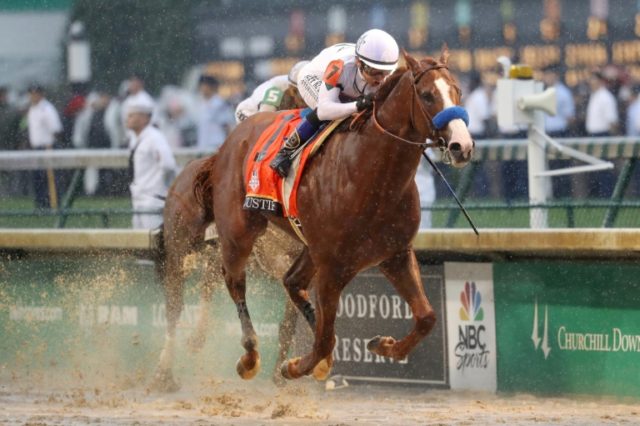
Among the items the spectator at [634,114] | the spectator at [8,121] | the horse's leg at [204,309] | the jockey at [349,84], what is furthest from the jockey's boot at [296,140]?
the spectator at [8,121]

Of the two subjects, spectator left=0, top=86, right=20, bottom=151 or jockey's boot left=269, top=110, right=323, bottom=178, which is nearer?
jockey's boot left=269, top=110, right=323, bottom=178

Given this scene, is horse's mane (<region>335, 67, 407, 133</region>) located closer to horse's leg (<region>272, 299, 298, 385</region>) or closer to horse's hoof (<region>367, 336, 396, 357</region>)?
horse's hoof (<region>367, 336, 396, 357</region>)

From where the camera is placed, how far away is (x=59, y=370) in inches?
536

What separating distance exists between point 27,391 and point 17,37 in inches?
349

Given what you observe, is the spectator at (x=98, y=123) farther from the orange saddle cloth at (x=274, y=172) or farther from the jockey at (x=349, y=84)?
the jockey at (x=349, y=84)

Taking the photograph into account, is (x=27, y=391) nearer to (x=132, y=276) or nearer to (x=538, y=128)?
(x=132, y=276)

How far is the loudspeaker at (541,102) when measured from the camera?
11.8 metres

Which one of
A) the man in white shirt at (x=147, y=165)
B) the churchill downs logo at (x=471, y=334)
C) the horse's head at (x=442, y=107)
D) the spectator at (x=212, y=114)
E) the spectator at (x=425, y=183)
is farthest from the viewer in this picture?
the spectator at (x=212, y=114)

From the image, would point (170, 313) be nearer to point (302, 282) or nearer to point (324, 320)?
point (302, 282)

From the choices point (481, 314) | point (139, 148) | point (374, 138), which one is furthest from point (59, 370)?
point (374, 138)

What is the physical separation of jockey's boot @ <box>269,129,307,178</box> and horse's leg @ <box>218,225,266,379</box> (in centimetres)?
87

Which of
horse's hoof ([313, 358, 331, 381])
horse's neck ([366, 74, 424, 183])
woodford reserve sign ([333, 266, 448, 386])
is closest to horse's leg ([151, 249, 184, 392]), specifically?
woodford reserve sign ([333, 266, 448, 386])

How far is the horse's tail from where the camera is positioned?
11637mm

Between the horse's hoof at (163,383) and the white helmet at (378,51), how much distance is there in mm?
3697
